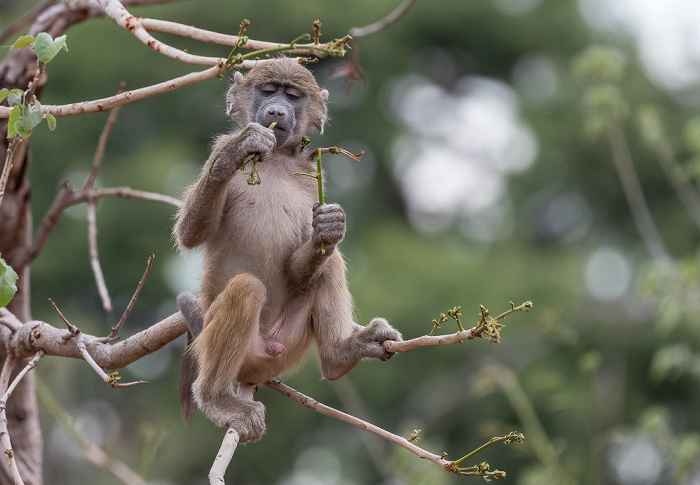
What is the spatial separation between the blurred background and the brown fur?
Answer: 9076 millimetres

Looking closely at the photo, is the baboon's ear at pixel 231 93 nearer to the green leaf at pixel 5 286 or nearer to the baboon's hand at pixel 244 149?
the baboon's hand at pixel 244 149

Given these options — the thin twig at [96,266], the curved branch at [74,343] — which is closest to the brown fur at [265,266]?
the curved branch at [74,343]

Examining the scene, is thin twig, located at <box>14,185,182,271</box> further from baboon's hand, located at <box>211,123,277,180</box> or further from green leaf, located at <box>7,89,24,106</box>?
green leaf, located at <box>7,89,24,106</box>

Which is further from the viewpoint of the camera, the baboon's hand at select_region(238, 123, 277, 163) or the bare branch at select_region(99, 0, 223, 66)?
the baboon's hand at select_region(238, 123, 277, 163)

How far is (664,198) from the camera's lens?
2302 centimetres

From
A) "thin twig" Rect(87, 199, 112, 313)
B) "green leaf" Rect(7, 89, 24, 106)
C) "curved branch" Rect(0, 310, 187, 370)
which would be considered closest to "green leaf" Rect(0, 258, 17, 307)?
"green leaf" Rect(7, 89, 24, 106)

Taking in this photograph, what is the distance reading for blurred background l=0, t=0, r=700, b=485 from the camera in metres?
18.4

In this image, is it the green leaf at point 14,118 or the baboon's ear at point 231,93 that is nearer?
the green leaf at point 14,118

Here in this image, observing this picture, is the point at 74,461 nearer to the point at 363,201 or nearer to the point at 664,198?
the point at 363,201

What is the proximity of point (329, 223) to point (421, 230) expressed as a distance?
59.6 feet

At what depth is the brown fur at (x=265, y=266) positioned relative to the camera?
205 inches

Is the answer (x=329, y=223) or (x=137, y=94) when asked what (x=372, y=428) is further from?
(x=137, y=94)

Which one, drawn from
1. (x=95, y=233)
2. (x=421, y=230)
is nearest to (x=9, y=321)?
(x=95, y=233)

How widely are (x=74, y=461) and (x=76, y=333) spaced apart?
1252 centimetres
